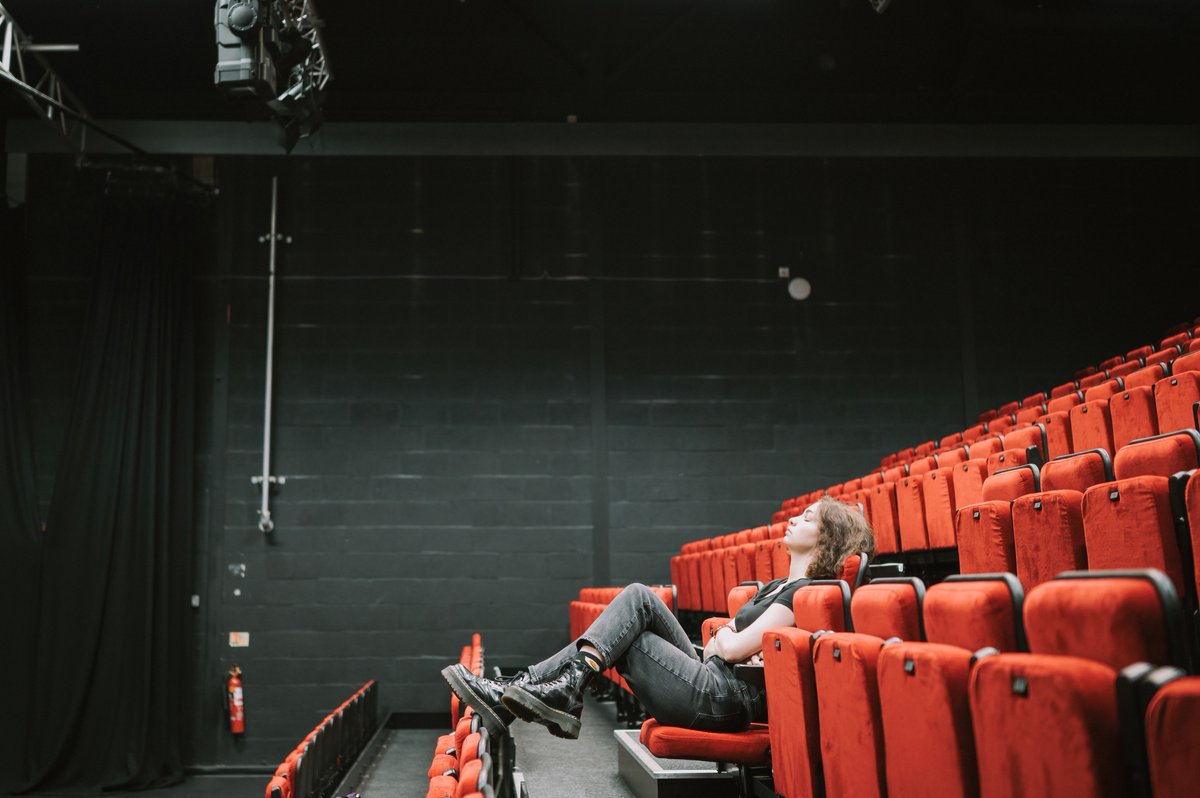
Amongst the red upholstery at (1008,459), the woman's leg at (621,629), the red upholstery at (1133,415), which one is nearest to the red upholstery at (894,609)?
the woman's leg at (621,629)

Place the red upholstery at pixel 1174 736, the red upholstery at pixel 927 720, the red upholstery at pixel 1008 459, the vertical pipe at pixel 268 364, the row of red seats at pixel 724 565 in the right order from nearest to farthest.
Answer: the red upholstery at pixel 1174 736 < the red upholstery at pixel 927 720 < the red upholstery at pixel 1008 459 < the row of red seats at pixel 724 565 < the vertical pipe at pixel 268 364

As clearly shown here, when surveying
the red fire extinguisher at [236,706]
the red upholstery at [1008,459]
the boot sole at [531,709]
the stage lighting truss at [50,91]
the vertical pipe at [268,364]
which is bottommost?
the red fire extinguisher at [236,706]

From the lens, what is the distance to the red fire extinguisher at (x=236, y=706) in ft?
15.4

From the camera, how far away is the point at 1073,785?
74cm

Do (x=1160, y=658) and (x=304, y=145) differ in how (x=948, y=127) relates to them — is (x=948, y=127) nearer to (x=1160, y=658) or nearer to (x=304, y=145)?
(x=304, y=145)

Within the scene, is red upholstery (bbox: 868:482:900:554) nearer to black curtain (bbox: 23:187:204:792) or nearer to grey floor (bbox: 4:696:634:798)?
grey floor (bbox: 4:696:634:798)

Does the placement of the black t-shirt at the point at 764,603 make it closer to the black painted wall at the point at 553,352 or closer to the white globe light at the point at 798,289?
the black painted wall at the point at 553,352

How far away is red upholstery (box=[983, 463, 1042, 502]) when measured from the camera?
1.87m

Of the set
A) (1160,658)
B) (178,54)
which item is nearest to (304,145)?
(178,54)

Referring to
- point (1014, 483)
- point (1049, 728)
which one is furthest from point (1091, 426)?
point (1049, 728)

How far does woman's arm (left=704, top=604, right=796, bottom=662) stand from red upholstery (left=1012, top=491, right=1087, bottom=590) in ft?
1.24

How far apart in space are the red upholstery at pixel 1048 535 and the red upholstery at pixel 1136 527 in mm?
58

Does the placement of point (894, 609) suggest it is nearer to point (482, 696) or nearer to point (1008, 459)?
point (482, 696)

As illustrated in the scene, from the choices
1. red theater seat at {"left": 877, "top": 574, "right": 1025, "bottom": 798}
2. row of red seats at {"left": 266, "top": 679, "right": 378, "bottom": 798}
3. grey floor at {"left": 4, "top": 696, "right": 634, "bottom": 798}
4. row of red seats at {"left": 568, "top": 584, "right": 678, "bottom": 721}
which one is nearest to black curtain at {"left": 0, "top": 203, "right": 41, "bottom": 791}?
grey floor at {"left": 4, "top": 696, "right": 634, "bottom": 798}
